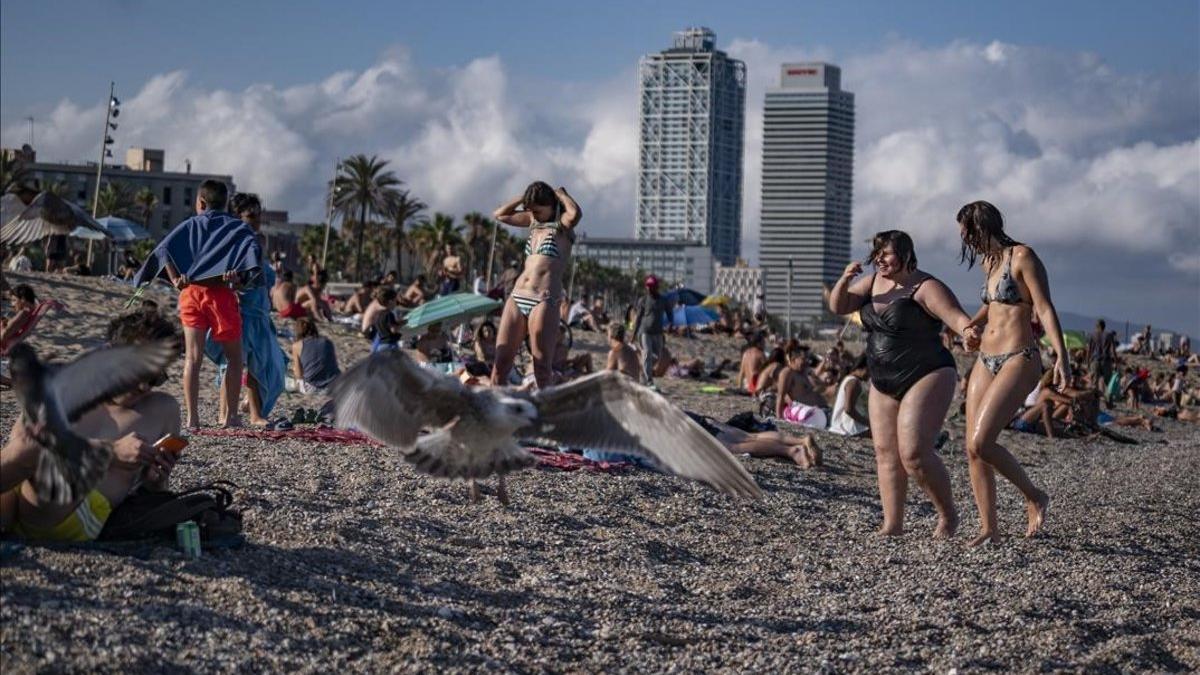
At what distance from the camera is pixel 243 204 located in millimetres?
10602

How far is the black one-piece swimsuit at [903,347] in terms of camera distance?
817 cm

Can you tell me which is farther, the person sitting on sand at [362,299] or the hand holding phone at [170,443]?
the person sitting on sand at [362,299]

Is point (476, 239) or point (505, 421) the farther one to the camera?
point (476, 239)

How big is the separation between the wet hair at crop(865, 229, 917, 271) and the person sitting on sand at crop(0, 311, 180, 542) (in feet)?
14.5

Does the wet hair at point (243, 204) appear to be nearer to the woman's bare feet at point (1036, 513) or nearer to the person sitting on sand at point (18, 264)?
the woman's bare feet at point (1036, 513)

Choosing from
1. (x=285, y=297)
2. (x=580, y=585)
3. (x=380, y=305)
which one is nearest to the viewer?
(x=580, y=585)

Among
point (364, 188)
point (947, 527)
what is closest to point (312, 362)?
point (947, 527)

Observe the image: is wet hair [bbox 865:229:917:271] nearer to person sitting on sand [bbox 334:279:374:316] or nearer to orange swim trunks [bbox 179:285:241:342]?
orange swim trunks [bbox 179:285:241:342]

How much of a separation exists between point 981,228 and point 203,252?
5490 millimetres

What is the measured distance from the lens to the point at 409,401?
6.46m

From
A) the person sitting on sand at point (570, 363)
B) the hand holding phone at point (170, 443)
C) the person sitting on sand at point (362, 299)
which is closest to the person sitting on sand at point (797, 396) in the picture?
the person sitting on sand at point (570, 363)

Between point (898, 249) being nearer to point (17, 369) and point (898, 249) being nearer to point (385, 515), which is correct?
point (385, 515)

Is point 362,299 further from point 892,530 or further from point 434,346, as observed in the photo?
point 892,530

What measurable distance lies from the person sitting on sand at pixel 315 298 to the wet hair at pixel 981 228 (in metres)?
15.8
